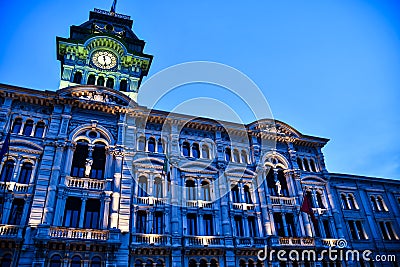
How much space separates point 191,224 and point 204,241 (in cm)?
196

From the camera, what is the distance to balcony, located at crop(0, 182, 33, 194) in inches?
850

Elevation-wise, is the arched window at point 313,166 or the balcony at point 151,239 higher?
the arched window at point 313,166

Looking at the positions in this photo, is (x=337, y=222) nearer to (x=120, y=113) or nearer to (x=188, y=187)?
(x=188, y=187)

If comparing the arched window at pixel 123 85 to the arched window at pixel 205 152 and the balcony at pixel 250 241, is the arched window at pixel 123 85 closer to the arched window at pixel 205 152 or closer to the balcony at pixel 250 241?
the arched window at pixel 205 152

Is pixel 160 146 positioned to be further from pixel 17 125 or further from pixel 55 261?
pixel 55 261

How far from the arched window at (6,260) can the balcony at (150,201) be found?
9188 millimetres

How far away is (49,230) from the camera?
67.1 feet

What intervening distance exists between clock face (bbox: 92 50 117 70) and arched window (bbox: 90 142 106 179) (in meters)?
10.4

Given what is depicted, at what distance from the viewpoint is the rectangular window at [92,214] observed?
22.6 m

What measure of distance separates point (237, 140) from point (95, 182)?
14.7 metres

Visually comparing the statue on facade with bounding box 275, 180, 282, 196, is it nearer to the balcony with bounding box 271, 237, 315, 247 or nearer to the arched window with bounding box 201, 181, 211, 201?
the balcony with bounding box 271, 237, 315, 247

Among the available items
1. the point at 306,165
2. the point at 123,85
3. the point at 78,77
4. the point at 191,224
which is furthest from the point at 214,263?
the point at 78,77

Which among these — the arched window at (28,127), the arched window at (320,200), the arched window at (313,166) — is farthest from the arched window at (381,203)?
the arched window at (28,127)

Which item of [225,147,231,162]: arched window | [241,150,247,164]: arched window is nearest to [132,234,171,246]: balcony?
[225,147,231,162]: arched window
